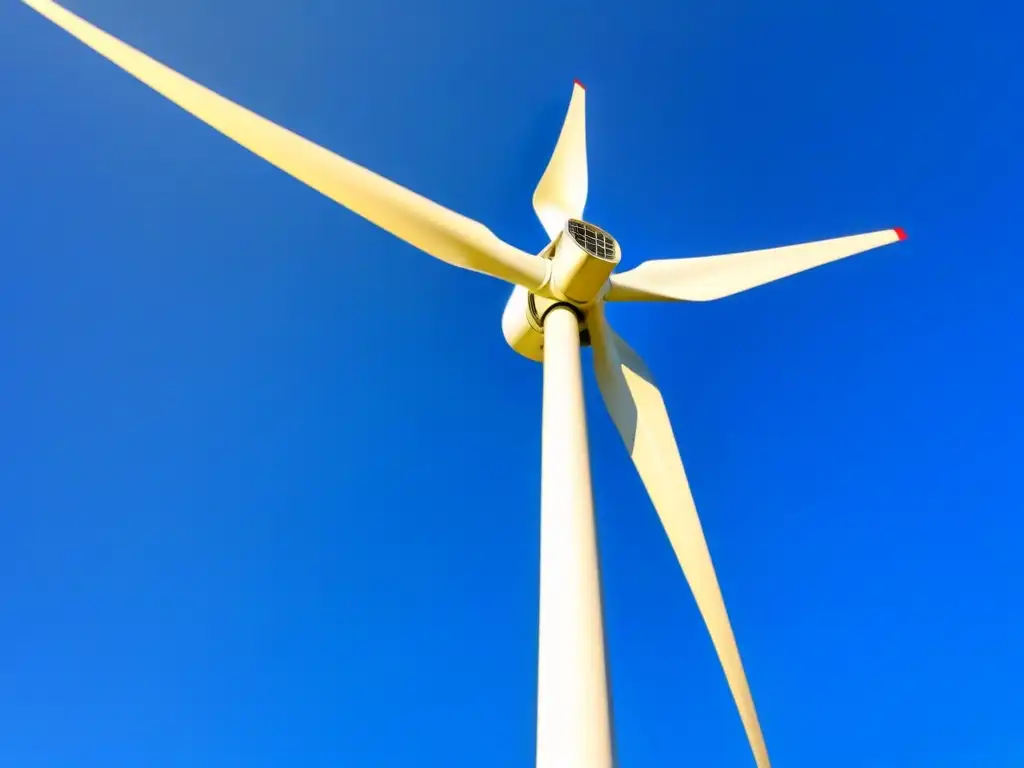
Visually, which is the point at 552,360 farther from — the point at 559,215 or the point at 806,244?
the point at 806,244

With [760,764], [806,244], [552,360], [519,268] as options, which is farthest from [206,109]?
[760,764]

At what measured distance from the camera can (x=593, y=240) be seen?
40.1 ft

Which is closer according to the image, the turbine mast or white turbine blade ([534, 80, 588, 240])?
the turbine mast

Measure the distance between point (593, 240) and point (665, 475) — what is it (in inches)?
156

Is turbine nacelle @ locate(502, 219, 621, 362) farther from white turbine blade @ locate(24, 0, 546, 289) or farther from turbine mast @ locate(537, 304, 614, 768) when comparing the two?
turbine mast @ locate(537, 304, 614, 768)

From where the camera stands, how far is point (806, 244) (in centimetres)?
1434

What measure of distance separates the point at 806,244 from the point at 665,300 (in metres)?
3.01

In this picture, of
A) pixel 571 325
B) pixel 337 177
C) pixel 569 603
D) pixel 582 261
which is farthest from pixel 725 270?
pixel 569 603

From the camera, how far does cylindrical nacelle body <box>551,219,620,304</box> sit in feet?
38.6

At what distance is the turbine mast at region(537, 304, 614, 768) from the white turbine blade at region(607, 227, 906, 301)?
3952mm

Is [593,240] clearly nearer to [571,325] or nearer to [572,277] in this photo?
[572,277]

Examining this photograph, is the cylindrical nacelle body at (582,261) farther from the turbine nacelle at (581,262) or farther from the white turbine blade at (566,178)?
the white turbine blade at (566,178)

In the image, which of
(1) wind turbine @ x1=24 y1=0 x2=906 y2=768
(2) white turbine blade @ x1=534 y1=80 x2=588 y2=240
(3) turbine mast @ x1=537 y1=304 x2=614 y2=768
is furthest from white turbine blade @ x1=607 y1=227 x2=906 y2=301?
(3) turbine mast @ x1=537 y1=304 x2=614 y2=768

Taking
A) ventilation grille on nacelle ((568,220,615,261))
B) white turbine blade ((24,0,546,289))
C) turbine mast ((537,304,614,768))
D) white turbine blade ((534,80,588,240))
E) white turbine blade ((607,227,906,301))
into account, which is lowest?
turbine mast ((537,304,614,768))
